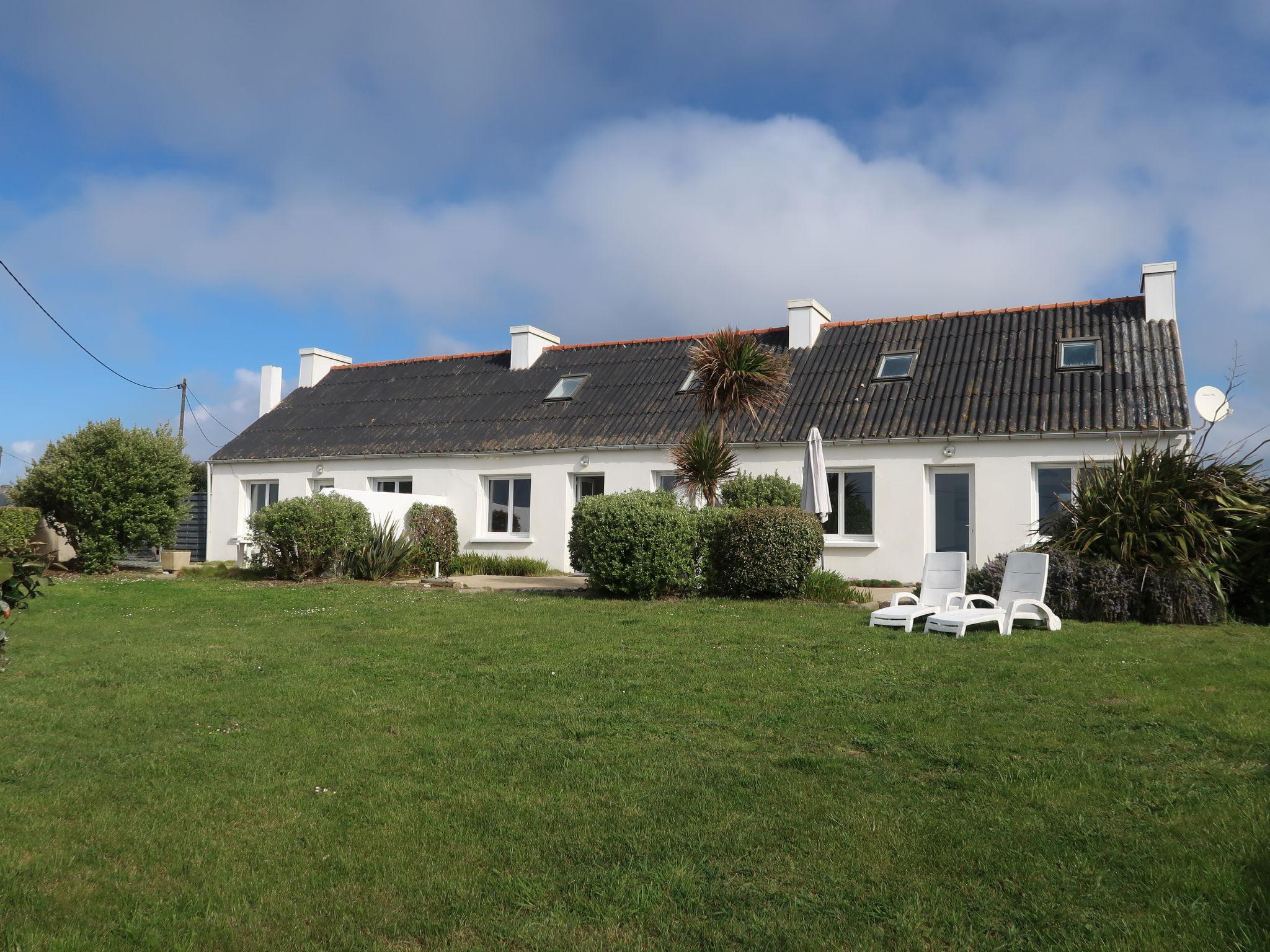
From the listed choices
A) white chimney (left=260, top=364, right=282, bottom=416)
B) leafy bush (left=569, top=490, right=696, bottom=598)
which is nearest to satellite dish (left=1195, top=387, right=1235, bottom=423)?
leafy bush (left=569, top=490, right=696, bottom=598)

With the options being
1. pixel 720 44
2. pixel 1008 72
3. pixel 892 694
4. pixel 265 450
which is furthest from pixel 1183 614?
pixel 265 450

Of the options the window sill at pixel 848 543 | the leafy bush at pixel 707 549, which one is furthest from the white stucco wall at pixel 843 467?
the leafy bush at pixel 707 549

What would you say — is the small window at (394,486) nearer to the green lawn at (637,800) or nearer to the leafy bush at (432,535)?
the leafy bush at (432,535)

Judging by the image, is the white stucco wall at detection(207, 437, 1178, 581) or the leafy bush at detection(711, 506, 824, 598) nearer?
the leafy bush at detection(711, 506, 824, 598)

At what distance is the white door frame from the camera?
17.2 metres

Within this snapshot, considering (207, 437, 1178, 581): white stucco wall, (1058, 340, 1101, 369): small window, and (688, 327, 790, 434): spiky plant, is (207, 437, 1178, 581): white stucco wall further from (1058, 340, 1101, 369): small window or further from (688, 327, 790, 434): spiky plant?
(1058, 340, 1101, 369): small window

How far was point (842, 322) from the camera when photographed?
72.8 feet

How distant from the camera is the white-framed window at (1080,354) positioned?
1784cm

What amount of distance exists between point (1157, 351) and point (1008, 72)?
292 inches

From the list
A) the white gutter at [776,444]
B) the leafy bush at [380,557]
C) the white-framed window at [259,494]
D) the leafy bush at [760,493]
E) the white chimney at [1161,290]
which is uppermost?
the white chimney at [1161,290]

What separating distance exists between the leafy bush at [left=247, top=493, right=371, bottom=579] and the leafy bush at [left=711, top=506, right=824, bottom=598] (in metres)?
7.89

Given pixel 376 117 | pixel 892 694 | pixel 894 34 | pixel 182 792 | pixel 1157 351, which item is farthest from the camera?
pixel 1157 351

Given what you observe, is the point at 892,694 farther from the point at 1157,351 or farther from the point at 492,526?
the point at 492,526

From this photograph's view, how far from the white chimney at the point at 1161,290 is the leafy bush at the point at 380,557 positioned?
51.3 ft
